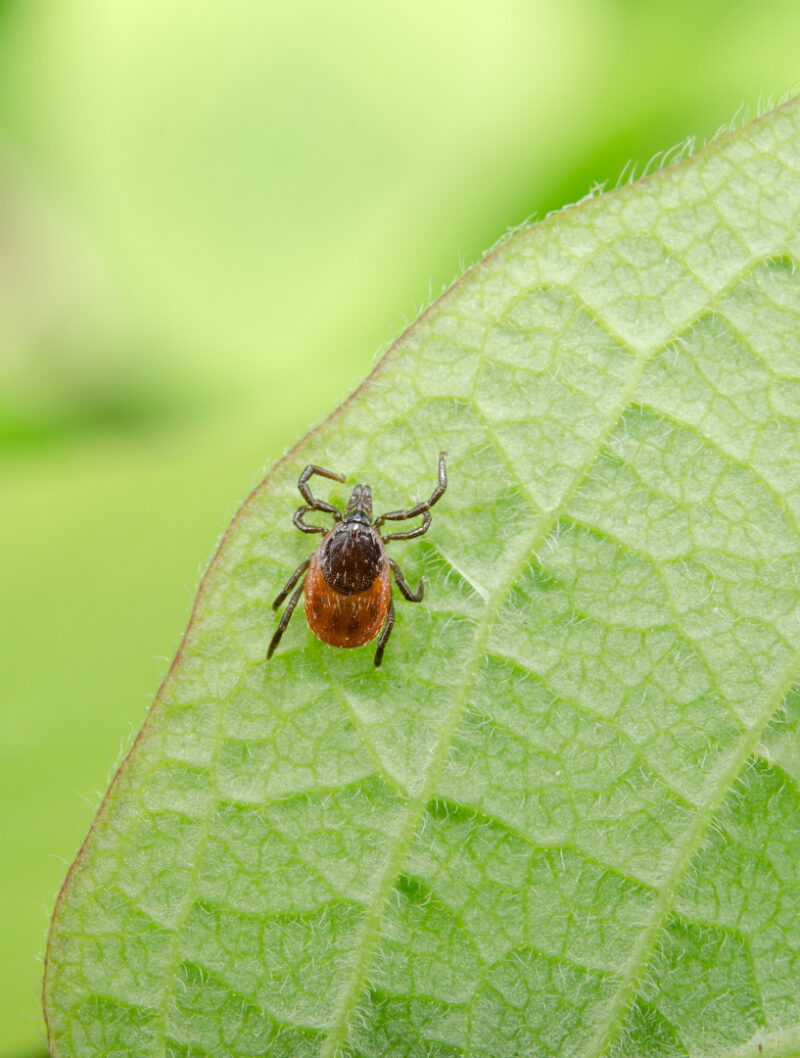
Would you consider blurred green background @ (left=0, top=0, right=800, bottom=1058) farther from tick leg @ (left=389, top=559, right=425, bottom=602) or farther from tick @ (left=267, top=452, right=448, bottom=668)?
tick leg @ (left=389, top=559, right=425, bottom=602)

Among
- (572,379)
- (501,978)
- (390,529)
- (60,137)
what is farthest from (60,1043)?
(60,137)

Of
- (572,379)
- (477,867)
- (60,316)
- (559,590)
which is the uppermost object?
(60,316)

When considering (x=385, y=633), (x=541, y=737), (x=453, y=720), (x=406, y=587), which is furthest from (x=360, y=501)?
(x=541, y=737)

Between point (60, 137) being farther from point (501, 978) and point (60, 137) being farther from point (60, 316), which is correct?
point (501, 978)

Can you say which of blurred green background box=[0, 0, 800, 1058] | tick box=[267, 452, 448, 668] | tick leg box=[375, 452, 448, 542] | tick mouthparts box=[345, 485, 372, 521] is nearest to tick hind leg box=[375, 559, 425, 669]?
tick box=[267, 452, 448, 668]

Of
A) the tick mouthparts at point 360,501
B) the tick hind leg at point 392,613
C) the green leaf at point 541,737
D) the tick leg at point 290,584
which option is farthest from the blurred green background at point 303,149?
the green leaf at point 541,737

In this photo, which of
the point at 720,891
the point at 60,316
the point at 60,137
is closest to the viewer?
the point at 720,891
